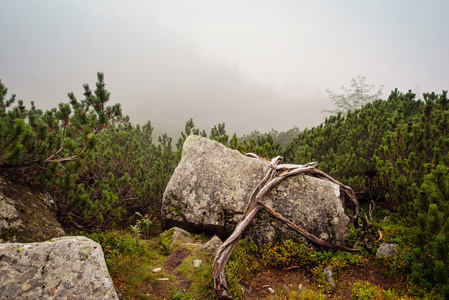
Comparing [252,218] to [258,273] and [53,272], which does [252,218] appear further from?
[53,272]

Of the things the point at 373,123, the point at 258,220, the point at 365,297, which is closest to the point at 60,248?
the point at 258,220

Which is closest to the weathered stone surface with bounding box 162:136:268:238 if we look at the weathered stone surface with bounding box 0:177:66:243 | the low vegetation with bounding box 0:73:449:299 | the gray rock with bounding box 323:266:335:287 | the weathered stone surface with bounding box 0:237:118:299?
the low vegetation with bounding box 0:73:449:299

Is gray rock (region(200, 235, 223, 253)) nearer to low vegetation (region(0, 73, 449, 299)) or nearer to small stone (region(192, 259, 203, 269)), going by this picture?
low vegetation (region(0, 73, 449, 299))

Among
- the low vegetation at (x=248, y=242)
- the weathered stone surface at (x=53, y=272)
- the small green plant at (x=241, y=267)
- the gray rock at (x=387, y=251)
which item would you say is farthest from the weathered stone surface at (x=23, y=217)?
the gray rock at (x=387, y=251)

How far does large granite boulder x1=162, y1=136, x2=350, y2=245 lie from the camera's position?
5.39 m

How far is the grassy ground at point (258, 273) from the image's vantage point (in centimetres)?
395

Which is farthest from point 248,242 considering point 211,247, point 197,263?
point 197,263

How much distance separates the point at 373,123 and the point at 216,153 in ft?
26.2

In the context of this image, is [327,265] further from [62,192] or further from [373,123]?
[373,123]

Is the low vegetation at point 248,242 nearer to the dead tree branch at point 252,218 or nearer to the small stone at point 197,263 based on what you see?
the small stone at point 197,263

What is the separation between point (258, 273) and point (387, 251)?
329 centimetres

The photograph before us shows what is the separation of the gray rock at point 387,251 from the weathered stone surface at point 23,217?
707 centimetres

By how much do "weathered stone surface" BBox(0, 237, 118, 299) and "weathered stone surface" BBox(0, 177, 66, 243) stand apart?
2.96 feet

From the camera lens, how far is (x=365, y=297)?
3.86 meters
